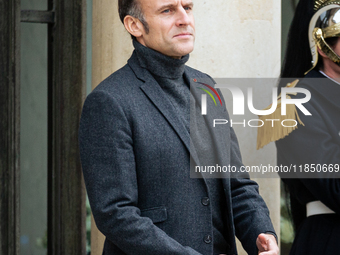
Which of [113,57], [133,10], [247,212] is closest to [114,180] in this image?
[247,212]

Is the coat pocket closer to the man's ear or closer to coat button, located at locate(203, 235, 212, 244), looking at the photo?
coat button, located at locate(203, 235, 212, 244)

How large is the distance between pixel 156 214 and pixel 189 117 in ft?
1.34

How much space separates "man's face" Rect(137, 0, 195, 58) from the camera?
2.02 meters

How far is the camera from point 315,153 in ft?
8.57

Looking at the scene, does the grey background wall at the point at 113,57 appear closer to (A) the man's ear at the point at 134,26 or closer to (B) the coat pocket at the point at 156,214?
(A) the man's ear at the point at 134,26

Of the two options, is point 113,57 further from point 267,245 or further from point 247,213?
point 267,245

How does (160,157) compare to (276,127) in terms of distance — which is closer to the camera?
(160,157)

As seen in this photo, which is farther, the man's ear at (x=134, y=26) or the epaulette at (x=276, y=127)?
the epaulette at (x=276, y=127)

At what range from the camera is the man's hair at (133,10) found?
2055 mm

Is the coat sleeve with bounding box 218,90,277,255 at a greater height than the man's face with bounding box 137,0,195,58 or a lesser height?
lesser

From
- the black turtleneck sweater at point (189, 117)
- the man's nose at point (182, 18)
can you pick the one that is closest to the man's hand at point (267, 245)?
the black turtleneck sweater at point (189, 117)

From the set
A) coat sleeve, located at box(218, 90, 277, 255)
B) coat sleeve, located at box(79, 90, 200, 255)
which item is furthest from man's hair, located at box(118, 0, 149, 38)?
coat sleeve, located at box(218, 90, 277, 255)

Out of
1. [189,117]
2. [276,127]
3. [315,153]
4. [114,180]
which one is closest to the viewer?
[114,180]

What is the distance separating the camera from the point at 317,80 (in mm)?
2840
